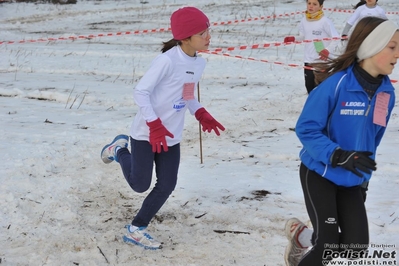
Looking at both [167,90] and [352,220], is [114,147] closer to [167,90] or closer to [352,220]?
[167,90]

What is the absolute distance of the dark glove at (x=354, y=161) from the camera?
3094 millimetres

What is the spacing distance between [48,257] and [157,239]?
0.87 meters

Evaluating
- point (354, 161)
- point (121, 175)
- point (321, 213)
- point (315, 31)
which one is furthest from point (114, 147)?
point (315, 31)

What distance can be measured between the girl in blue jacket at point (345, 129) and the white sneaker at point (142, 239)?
127 cm

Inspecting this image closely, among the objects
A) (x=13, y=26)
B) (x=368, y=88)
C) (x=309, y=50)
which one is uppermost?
(x=368, y=88)

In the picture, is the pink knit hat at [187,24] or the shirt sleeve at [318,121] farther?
the pink knit hat at [187,24]

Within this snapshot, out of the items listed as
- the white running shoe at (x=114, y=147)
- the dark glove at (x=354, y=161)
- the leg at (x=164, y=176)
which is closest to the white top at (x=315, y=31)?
the white running shoe at (x=114, y=147)

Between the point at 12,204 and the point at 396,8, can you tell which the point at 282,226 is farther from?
the point at 396,8

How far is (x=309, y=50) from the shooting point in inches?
350

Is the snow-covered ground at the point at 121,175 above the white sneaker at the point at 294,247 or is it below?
below

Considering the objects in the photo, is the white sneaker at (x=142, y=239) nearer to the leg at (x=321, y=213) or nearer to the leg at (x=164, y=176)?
the leg at (x=164, y=176)

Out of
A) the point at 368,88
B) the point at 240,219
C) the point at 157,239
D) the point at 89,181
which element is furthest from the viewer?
the point at 89,181

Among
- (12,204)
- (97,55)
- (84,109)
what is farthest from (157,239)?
(97,55)

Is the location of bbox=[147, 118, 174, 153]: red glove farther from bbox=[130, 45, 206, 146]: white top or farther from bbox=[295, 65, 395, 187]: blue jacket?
bbox=[295, 65, 395, 187]: blue jacket
